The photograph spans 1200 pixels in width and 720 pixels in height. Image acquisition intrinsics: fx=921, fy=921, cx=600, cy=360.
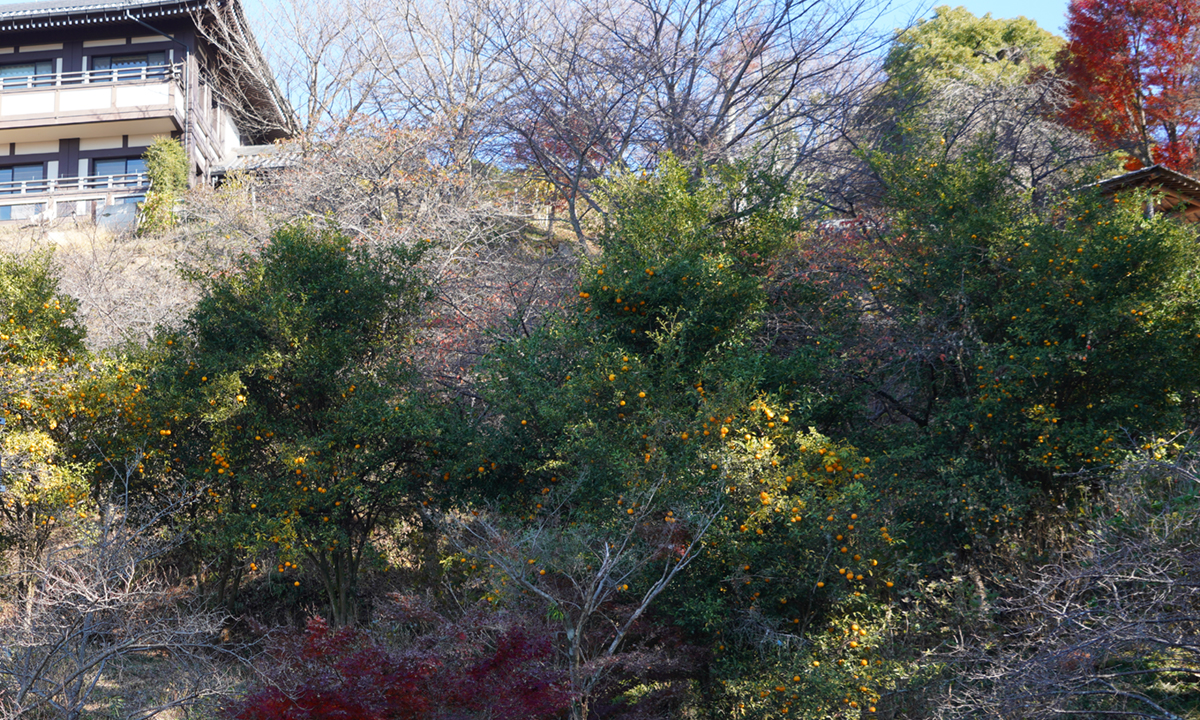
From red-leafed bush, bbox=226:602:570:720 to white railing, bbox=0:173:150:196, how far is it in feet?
62.4

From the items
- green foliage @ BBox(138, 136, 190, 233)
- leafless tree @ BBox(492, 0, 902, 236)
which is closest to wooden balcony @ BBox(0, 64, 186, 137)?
green foliage @ BBox(138, 136, 190, 233)

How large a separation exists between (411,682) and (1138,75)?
718 inches

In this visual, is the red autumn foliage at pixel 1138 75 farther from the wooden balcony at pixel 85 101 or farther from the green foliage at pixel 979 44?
the wooden balcony at pixel 85 101

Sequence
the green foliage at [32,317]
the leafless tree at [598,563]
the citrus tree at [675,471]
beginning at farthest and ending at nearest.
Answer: the green foliage at [32,317] → the citrus tree at [675,471] → the leafless tree at [598,563]

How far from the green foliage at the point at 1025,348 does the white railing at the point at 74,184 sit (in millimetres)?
19414

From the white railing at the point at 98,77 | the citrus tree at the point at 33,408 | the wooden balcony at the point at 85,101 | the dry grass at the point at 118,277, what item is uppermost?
the white railing at the point at 98,77

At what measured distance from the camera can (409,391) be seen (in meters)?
10.8

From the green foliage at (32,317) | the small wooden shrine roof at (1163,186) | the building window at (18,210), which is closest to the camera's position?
the green foliage at (32,317)

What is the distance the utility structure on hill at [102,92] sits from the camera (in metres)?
22.2

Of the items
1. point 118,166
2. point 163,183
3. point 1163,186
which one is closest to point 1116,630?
point 1163,186

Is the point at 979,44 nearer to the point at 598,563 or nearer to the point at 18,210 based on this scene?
the point at 598,563

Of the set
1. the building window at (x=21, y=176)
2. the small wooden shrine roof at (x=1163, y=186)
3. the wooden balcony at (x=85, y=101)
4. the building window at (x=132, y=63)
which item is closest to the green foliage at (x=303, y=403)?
the small wooden shrine roof at (x=1163, y=186)

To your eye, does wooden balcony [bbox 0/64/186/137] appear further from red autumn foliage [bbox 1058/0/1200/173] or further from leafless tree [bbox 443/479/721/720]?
red autumn foliage [bbox 1058/0/1200/173]

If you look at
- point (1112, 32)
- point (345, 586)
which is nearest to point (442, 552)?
point (345, 586)
